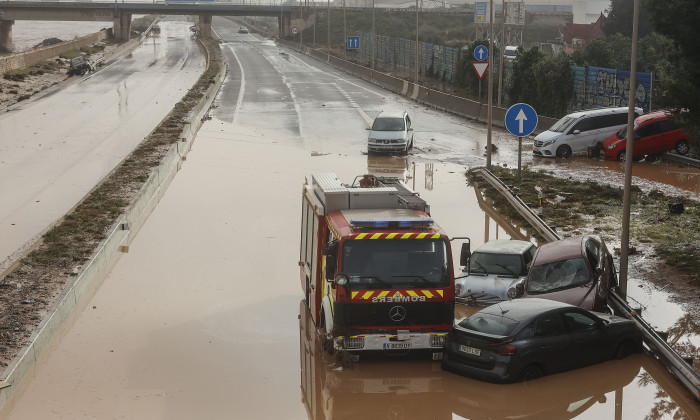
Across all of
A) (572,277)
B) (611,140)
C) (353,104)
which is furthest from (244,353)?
(353,104)

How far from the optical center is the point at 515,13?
9981 cm

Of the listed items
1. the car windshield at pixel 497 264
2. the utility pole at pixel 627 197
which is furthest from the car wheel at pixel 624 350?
the car windshield at pixel 497 264

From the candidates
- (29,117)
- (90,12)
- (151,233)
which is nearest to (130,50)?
(90,12)

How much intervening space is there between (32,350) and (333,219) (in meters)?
5.37

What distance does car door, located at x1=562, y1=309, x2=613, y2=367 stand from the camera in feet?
47.0

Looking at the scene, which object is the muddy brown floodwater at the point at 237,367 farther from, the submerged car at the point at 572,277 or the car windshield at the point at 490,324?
the submerged car at the point at 572,277

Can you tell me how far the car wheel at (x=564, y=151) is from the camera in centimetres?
3819

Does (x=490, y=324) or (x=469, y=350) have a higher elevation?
(x=490, y=324)

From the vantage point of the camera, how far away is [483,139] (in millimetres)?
43812

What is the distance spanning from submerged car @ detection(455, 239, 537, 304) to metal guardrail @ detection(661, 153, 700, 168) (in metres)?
17.3

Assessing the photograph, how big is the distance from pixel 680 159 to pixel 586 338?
75.5 feet

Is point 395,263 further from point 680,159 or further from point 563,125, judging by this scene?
point 563,125

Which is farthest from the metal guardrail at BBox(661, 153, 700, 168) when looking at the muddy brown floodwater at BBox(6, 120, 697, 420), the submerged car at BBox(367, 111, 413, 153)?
the muddy brown floodwater at BBox(6, 120, 697, 420)

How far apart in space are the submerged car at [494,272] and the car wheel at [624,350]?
3.23 meters
